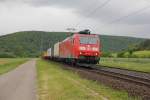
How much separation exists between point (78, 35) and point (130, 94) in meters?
25.0

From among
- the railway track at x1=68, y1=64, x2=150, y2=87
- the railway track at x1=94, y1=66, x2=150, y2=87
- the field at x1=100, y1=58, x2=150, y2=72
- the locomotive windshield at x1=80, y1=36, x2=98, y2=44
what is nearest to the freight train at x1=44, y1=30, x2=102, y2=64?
the locomotive windshield at x1=80, y1=36, x2=98, y2=44

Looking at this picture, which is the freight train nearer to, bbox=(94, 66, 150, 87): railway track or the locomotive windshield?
the locomotive windshield

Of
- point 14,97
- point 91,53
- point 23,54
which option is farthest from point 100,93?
point 23,54

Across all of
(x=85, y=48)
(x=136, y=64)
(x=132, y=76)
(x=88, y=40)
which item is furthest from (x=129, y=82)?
(x=136, y=64)

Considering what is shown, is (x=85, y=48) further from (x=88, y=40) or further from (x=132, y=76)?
(x=132, y=76)

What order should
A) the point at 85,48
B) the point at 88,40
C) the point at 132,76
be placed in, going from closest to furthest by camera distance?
the point at 132,76
the point at 85,48
the point at 88,40

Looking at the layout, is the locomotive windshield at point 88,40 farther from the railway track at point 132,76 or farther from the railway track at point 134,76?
the railway track at point 134,76

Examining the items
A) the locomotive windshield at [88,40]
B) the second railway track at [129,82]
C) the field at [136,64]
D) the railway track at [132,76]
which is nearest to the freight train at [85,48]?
the locomotive windshield at [88,40]

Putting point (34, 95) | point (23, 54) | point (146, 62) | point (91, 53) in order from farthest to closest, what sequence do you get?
point (23, 54) → point (146, 62) → point (91, 53) → point (34, 95)

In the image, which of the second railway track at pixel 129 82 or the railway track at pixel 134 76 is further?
the railway track at pixel 134 76

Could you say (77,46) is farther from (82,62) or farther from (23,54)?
(23,54)

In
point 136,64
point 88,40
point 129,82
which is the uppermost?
point 88,40

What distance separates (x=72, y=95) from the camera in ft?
46.9

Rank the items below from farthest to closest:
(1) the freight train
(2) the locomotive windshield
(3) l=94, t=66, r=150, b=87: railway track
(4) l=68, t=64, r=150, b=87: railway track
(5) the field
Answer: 1. (2) the locomotive windshield
2. (1) the freight train
3. (5) the field
4. (4) l=68, t=64, r=150, b=87: railway track
5. (3) l=94, t=66, r=150, b=87: railway track
